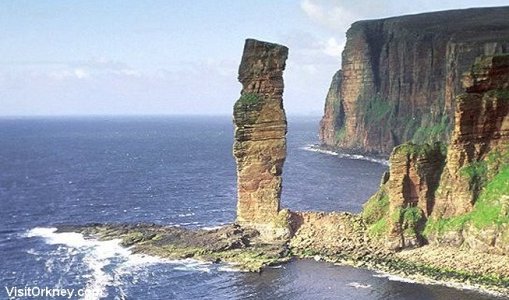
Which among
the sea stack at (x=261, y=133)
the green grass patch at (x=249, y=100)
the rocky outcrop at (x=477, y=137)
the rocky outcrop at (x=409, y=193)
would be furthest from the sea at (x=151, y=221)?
the green grass patch at (x=249, y=100)

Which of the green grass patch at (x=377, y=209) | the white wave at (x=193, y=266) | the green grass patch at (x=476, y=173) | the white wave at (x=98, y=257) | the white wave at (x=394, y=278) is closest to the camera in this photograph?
the white wave at (x=394, y=278)

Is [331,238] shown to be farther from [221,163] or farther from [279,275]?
[221,163]

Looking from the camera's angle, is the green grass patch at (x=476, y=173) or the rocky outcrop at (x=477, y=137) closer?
the green grass patch at (x=476, y=173)

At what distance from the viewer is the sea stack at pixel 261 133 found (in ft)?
301

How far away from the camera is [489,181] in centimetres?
7975

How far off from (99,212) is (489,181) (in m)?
63.7

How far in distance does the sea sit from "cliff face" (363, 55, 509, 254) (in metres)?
8.65

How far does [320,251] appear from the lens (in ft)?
277

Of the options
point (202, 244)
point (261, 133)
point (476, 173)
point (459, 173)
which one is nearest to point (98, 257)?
point (202, 244)

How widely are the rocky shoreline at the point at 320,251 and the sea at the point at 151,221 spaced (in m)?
1.75

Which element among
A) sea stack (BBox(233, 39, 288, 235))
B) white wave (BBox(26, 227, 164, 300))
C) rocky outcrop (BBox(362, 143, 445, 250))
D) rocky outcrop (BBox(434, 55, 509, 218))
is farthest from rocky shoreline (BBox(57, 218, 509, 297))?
rocky outcrop (BBox(434, 55, 509, 218))

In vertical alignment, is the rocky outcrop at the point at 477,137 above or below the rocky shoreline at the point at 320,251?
above

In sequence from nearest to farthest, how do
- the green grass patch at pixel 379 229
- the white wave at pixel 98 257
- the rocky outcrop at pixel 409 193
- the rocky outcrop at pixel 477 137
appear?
the white wave at pixel 98 257, the rocky outcrop at pixel 477 137, the rocky outcrop at pixel 409 193, the green grass patch at pixel 379 229

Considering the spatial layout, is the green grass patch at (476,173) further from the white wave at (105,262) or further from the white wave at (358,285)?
the white wave at (105,262)
